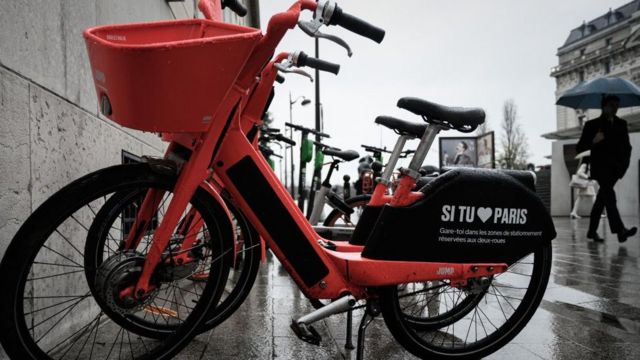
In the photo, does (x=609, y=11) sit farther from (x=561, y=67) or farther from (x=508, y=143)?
(x=508, y=143)

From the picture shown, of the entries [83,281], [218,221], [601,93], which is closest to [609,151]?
[601,93]

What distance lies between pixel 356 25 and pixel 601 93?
352 inches

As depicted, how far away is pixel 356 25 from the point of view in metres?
1.81

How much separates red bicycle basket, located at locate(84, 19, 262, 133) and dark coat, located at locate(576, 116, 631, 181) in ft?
22.5

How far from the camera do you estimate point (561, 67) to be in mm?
66438

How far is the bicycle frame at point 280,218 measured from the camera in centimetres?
190

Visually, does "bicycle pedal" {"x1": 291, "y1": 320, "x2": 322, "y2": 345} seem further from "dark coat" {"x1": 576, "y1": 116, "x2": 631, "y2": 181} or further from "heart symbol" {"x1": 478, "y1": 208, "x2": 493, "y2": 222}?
"dark coat" {"x1": 576, "y1": 116, "x2": 631, "y2": 181}

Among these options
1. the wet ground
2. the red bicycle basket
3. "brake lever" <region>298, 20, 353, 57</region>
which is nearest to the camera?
the red bicycle basket

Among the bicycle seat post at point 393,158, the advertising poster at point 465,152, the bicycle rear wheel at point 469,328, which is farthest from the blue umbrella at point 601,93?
the bicycle seat post at point 393,158

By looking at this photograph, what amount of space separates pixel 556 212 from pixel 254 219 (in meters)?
18.5

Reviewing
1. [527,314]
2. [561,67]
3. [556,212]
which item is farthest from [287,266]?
[561,67]

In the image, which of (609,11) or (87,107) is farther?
(609,11)

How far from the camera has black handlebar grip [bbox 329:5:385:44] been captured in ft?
5.82

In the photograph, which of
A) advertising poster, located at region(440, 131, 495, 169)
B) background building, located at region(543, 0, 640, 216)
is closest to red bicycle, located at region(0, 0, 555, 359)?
advertising poster, located at region(440, 131, 495, 169)
